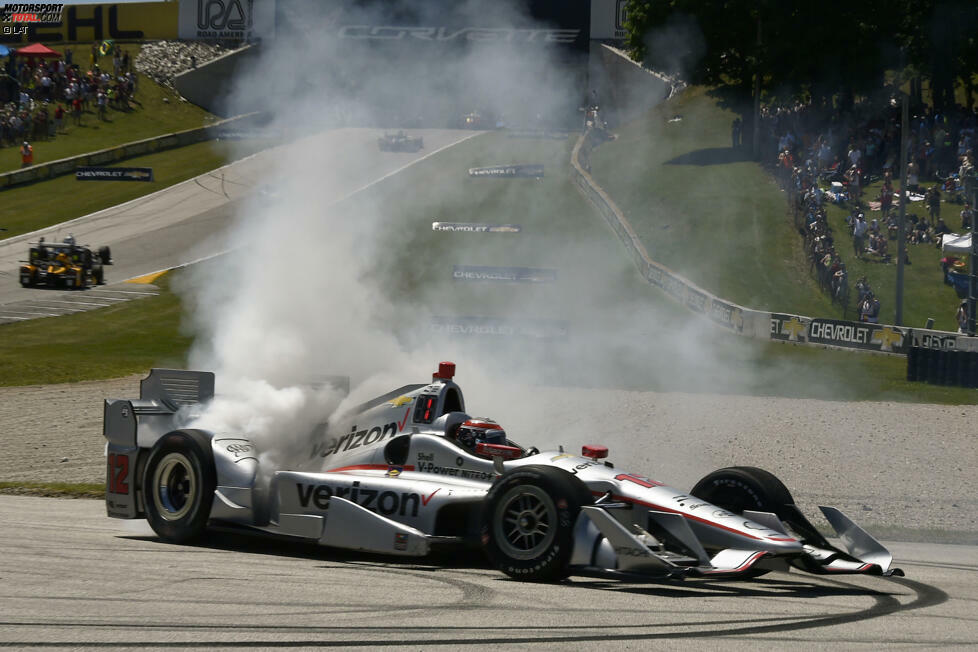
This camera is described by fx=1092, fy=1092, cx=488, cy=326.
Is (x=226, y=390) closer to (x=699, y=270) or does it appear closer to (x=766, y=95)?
(x=699, y=270)

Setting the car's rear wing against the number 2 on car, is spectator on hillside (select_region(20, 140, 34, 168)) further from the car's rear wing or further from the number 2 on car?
the number 2 on car

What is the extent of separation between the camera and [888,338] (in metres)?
27.6

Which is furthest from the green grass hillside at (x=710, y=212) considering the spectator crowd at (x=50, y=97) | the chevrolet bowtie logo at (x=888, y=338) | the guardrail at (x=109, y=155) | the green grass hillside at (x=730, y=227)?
the spectator crowd at (x=50, y=97)

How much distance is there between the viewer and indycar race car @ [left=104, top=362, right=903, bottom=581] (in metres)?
7.70

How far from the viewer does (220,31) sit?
199 feet

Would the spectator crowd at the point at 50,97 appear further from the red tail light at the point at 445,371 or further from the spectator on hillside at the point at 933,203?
the red tail light at the point at 445,371

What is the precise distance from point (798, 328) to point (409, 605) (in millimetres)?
23828

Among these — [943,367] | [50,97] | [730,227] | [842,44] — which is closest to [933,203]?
[730,227]

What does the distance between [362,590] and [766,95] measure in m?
41.3

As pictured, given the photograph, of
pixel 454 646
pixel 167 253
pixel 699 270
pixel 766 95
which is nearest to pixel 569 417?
pixel 454 646

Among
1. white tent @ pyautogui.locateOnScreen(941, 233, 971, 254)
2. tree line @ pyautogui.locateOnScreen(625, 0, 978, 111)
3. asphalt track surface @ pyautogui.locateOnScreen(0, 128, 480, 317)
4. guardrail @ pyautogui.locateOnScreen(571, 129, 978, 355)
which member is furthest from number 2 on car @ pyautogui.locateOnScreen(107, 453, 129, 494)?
tree line @ pyautogui.locateOnScreen(625, 0, 978, 111)

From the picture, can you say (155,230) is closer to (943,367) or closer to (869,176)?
(869,176)

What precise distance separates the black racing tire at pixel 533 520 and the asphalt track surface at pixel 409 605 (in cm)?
16

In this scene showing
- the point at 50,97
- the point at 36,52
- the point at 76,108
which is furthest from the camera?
the point at 36,52
